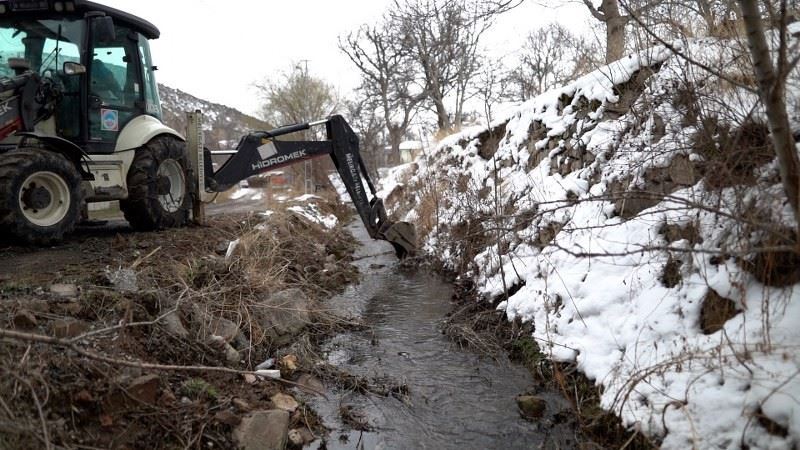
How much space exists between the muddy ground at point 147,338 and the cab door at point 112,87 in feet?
4.25

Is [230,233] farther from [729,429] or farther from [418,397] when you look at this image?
[729,429]

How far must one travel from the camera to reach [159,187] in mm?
6418

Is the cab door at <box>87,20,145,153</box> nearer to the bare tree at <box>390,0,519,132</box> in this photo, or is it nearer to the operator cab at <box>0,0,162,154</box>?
the operator cab at <box>0,0,162,154</box>

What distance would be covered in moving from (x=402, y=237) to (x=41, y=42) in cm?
564

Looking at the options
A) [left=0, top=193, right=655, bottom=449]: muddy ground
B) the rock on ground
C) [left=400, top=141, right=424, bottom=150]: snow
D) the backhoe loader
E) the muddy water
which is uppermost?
[left=400, top=141, right=424, bottom=150]: snow

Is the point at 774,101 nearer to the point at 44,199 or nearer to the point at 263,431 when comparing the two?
the point at 263,431

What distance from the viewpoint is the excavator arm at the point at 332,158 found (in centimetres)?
673

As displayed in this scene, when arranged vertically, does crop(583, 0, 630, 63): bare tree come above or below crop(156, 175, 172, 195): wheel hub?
above

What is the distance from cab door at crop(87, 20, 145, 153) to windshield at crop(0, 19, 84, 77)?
196 millimetres

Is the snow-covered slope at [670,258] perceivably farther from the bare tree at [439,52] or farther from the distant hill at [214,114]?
the distant hill at [214,114]

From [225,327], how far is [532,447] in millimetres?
2679

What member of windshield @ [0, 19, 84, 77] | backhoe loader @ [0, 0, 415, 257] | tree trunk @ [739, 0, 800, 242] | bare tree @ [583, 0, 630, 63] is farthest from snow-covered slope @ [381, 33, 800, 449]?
windshield @ [0, 19, 84, 77]

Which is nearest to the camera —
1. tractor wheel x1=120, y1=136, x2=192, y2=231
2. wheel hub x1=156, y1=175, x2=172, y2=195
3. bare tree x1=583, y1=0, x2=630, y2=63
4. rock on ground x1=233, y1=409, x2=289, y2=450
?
A: rock on ground x1=233, y1=409, x2=289, y2=450

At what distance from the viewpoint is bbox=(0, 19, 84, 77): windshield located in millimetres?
5316
